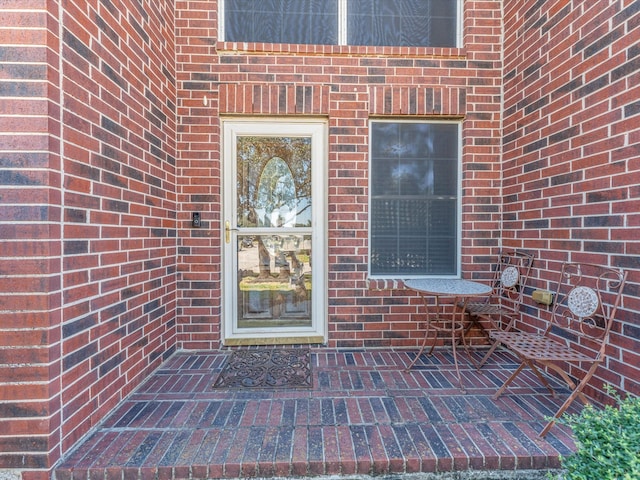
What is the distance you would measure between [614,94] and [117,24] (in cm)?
315

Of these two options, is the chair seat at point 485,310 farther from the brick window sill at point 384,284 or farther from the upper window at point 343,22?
the upper window at point 343,22

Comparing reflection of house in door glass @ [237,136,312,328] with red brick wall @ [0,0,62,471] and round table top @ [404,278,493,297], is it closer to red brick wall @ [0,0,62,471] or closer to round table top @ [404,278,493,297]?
round table top @ [404,278,493,297]

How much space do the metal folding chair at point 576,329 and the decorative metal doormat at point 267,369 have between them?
1.38 m

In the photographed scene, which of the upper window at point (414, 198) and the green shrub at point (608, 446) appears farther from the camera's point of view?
the upper window at point (414, 198)

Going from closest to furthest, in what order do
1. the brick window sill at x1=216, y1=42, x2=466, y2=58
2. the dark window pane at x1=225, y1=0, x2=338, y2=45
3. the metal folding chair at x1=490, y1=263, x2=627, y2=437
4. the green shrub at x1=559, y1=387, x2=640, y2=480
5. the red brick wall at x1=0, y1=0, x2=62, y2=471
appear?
the green shrub at x1=559, y1=387, x2=640, y2=480, the red brick wall at x1=0, y1=0, x2=62, y2=471, the metal folding chair at x1=490, y1=263, x2=627, y2=437, the brick window sill at x1=216, y1=42, x2=466, y2=58, the dark window pane at x1=225, y1=0, x2=338, y2=45

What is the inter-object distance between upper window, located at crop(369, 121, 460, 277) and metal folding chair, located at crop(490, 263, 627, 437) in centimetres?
91

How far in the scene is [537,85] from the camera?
99.0 inches

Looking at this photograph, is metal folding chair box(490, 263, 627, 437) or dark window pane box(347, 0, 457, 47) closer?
metal folding chair box(490, 263, 627, 437)

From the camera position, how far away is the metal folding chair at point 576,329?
1.80 meters

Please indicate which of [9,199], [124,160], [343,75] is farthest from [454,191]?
[9,199]

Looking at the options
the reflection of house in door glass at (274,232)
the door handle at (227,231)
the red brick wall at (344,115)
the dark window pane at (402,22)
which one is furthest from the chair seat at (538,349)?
the dark window pane at (402,22)

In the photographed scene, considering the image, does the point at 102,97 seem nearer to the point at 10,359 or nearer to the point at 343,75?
the point at 10,359

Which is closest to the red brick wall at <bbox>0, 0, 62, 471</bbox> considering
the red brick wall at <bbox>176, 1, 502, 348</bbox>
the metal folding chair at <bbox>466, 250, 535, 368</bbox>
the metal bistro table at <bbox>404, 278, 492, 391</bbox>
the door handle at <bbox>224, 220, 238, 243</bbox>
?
the red brick wall at <bbox>176, 1, 502, 348</bbox>

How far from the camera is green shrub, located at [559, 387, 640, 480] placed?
3.28ft
